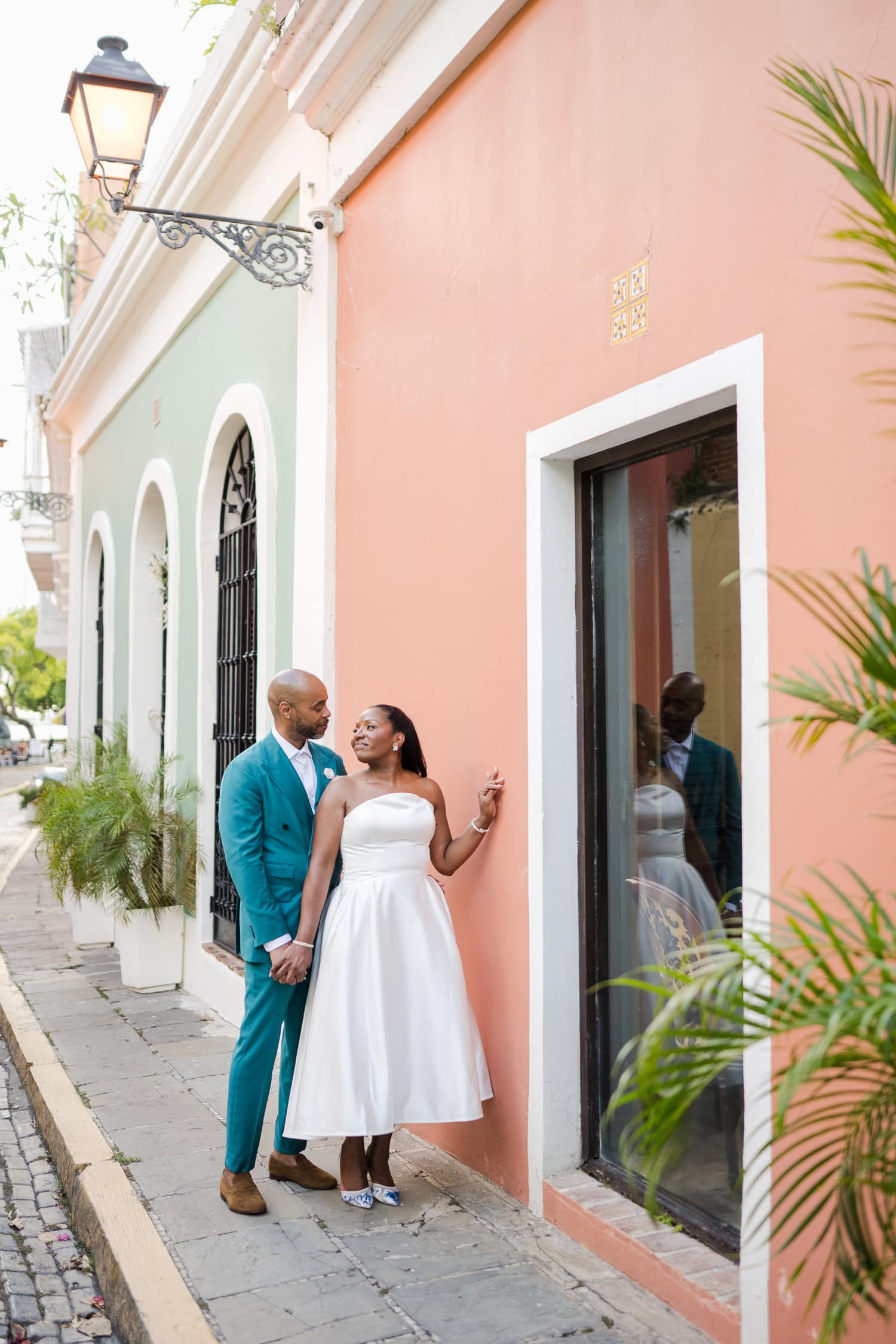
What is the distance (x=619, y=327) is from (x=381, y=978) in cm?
222

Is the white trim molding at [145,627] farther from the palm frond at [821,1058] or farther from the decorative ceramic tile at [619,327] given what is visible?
the palm frond at [821,1058]

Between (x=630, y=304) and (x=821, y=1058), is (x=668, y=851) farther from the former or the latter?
(x=821, y=1058)

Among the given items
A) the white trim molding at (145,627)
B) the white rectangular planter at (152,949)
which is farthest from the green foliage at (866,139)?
the white trim molding at (145,627)

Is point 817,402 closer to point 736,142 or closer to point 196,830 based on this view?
point 736,142

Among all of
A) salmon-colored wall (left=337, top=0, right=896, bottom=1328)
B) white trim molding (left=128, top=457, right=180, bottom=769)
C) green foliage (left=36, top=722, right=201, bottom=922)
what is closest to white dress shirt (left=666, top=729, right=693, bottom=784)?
salmon-colored wall (left=337, top=0, right=896, bottom=1328)

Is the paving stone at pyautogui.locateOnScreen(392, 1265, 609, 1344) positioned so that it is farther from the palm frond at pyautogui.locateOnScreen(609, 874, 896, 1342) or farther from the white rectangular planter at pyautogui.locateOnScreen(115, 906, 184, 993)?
the white rectangular planter at pyautogui.locateOnScreen(115, 906, 184, 993)

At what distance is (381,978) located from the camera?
3961 millimetres

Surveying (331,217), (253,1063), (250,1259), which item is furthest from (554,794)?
(331,217)

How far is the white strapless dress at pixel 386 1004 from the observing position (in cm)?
390

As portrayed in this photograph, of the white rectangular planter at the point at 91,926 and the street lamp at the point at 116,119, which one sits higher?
the street lamp at the point at 116,119

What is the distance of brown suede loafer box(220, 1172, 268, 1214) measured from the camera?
4.05m

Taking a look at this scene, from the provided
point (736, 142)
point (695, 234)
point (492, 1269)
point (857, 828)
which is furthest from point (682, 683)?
point (492, 1269)

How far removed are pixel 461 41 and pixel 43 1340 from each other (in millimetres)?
4677

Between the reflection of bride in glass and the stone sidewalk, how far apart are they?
3.26 feet
